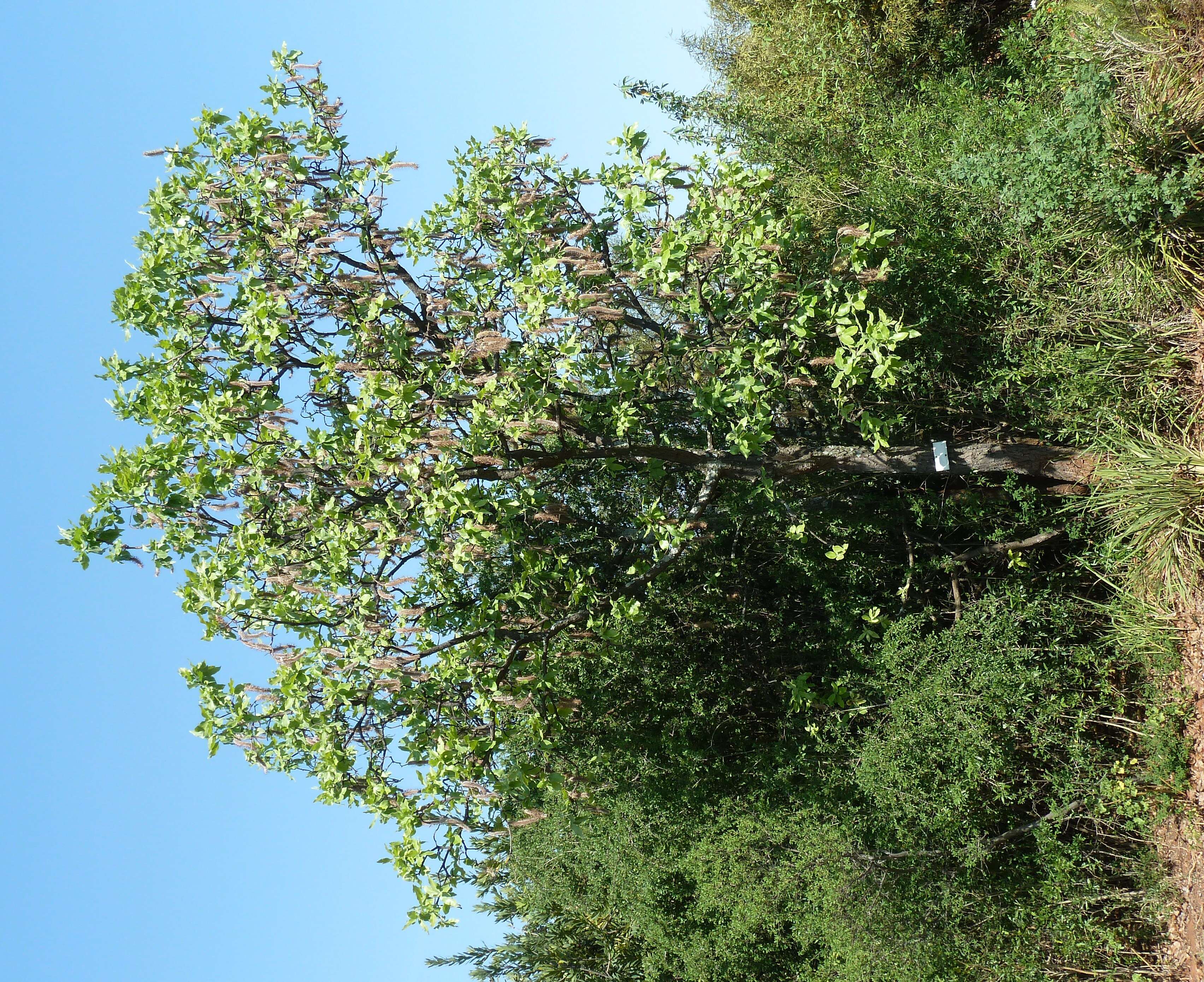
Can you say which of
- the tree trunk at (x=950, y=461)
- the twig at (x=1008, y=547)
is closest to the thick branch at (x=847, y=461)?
the tree trunk at (x=950, y=461)

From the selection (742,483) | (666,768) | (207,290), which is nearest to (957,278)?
(742,483)

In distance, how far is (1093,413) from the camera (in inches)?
298

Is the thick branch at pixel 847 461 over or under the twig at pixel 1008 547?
over

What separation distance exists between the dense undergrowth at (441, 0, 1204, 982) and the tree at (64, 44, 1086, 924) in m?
1.24

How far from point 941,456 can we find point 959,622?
1.74 m

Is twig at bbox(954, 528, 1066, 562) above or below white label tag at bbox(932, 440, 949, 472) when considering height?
below

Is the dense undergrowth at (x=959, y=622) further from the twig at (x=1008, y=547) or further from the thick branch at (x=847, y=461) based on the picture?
the thick branch at (x=847, y=461)

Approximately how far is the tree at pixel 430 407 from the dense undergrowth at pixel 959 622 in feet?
4.08

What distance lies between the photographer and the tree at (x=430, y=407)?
19.5ft

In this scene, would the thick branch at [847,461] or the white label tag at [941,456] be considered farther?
the white label tag at [941,456]

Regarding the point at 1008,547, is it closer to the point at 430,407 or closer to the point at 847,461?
the point at 847,461

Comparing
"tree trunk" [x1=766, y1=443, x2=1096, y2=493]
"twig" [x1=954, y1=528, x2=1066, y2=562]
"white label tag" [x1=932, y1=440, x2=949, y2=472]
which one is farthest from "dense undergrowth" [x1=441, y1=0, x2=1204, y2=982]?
"white label tag" [x1=932, y1=440, x2=949, y2=472]

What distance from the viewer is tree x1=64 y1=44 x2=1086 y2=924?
5.95 meters

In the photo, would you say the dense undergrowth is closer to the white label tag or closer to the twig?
the twig
